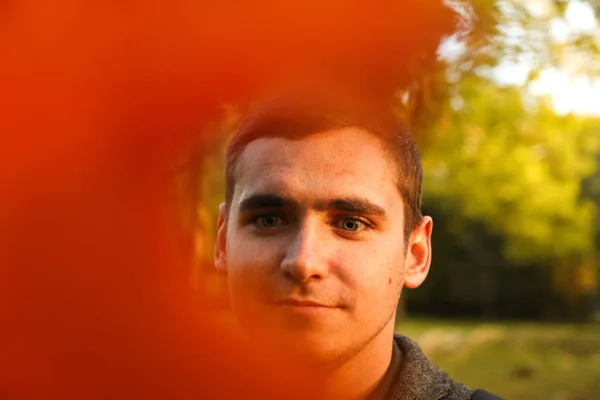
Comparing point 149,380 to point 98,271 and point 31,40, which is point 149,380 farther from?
point 31,40

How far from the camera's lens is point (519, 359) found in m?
10.0

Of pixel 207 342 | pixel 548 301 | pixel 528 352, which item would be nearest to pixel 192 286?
pixel 207 342

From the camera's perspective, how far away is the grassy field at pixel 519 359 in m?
8.52

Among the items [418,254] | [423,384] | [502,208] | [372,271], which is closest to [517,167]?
[502,208]

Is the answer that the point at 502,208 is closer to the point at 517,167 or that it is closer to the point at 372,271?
the point at 517,167

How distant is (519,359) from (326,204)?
9.35 metres

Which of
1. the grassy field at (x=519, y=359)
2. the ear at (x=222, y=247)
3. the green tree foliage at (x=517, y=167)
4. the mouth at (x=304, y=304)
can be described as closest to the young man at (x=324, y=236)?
the mouth at (x=304, y=304)

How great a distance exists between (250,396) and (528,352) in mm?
9767

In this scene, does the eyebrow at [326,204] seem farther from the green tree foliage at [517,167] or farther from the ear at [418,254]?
the green tree foliage at [517,167]

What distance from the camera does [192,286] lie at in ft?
4.88

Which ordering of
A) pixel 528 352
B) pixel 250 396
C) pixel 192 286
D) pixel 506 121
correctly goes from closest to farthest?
pixel 250 396 < pixel 192 286 < pixel 506 121 < pixel 528 352

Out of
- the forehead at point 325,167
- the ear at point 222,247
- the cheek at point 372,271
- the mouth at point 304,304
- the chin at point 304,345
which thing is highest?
the forehead at point 325,167

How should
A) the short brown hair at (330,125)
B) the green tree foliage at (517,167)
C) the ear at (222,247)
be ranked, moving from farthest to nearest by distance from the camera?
the green tree foliage at (517,167), the ear at (222,247), the short brown hair at (330,125)

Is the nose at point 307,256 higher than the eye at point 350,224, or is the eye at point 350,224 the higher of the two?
the eye at point 350,224
